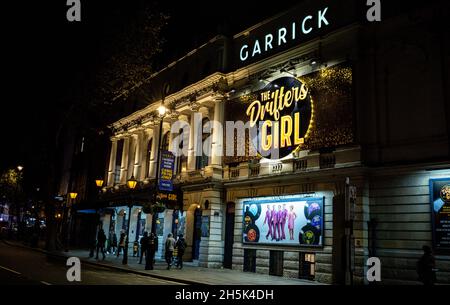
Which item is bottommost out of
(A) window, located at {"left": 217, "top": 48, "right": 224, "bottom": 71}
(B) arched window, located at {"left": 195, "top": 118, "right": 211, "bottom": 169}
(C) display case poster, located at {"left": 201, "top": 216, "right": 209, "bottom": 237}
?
(C) display case poster, located at {"left": 201, "top": 216, "right": 209, "bottom": 237}

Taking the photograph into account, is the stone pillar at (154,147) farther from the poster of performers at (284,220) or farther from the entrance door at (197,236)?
the poster of performers at (284,220)

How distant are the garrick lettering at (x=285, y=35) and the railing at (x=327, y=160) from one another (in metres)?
6.84

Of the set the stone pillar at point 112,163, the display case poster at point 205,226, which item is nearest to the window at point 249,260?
the display case poster at point 205,226

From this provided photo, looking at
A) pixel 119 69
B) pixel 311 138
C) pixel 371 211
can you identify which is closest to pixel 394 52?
pixel 311 138

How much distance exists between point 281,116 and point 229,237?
26.7ft

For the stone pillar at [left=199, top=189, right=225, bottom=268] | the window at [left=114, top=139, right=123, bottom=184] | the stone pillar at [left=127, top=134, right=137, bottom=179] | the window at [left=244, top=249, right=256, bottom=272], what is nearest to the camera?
the window at [left=244, top=249, right=256, bottom=272]

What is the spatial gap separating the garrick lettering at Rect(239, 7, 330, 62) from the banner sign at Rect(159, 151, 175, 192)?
25.5ft

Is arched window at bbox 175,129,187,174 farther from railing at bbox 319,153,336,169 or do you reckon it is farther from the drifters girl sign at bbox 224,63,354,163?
railing at bbox 319,153,336,169

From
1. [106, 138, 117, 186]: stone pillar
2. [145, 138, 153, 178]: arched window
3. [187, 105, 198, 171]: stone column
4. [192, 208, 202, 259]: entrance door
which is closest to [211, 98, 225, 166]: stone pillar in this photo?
[187, 105, 198, 171]: stone column

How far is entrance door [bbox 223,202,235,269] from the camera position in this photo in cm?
2475

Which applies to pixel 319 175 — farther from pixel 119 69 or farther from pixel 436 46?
pixel 119 69

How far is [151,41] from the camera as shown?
1035 inches

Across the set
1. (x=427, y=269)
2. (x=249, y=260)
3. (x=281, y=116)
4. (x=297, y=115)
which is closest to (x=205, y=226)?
(x=249, y=260)

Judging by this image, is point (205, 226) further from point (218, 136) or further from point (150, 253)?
point (218, 136)
